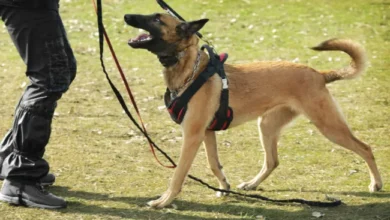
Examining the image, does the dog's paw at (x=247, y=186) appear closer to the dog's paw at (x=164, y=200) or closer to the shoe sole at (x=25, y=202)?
the dog's paw at (x=164, y=200)

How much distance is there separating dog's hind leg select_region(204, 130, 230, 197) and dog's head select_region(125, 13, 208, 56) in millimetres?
819

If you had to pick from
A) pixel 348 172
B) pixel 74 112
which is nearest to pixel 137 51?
pixel 74 112

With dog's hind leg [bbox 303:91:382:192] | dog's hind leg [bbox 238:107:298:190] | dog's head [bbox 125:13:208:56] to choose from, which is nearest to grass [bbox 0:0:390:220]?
dog's hind leg [bbox 238:107:298:190]

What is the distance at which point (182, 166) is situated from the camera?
5.09m

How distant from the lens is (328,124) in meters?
5.44

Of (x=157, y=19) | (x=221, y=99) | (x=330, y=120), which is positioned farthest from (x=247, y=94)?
(x=157, y=19)

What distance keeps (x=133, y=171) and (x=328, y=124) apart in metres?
1.76

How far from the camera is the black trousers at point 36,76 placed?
15.7 ft

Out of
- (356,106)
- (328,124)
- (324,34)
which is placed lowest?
(324,34)

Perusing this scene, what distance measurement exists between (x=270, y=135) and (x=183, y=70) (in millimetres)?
1136

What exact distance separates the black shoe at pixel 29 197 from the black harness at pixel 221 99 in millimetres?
1050

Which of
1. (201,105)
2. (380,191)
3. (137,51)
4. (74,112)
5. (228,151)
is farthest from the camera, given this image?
(137,51)

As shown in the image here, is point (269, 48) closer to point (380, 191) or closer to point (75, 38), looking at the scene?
point (75, 38)

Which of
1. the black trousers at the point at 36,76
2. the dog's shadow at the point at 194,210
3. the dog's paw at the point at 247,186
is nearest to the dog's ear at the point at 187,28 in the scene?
the black trousers at the point at 36,76
